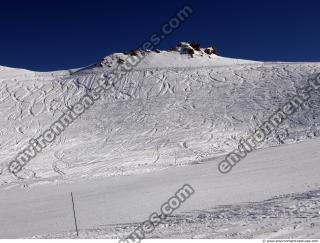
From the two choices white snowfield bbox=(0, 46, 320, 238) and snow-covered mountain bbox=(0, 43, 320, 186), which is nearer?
white snowfield bbox=(0, 46, 320, 238)

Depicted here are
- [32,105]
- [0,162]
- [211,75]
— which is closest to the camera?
[0,162]

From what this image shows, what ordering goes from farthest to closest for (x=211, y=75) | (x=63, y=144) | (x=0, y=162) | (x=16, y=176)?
(x=211, y=75), (x=63, y=144), (x=0, y=162), (x=16, y=176)

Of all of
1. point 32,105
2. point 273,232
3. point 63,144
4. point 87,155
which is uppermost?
point 32,105

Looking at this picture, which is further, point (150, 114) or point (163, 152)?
point (150, 114)

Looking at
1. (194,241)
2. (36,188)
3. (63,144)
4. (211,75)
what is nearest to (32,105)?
(63,144)

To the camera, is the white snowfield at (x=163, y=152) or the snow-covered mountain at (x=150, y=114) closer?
the white snowfield at (x=163, y=152)

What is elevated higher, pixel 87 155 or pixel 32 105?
pixel 32 105

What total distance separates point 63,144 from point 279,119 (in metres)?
20.6

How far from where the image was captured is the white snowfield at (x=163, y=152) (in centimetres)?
1257

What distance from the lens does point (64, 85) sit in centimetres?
6056

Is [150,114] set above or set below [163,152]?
above

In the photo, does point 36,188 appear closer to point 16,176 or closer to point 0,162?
point 16,176

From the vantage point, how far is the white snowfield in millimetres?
12573

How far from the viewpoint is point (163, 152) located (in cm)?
3469
